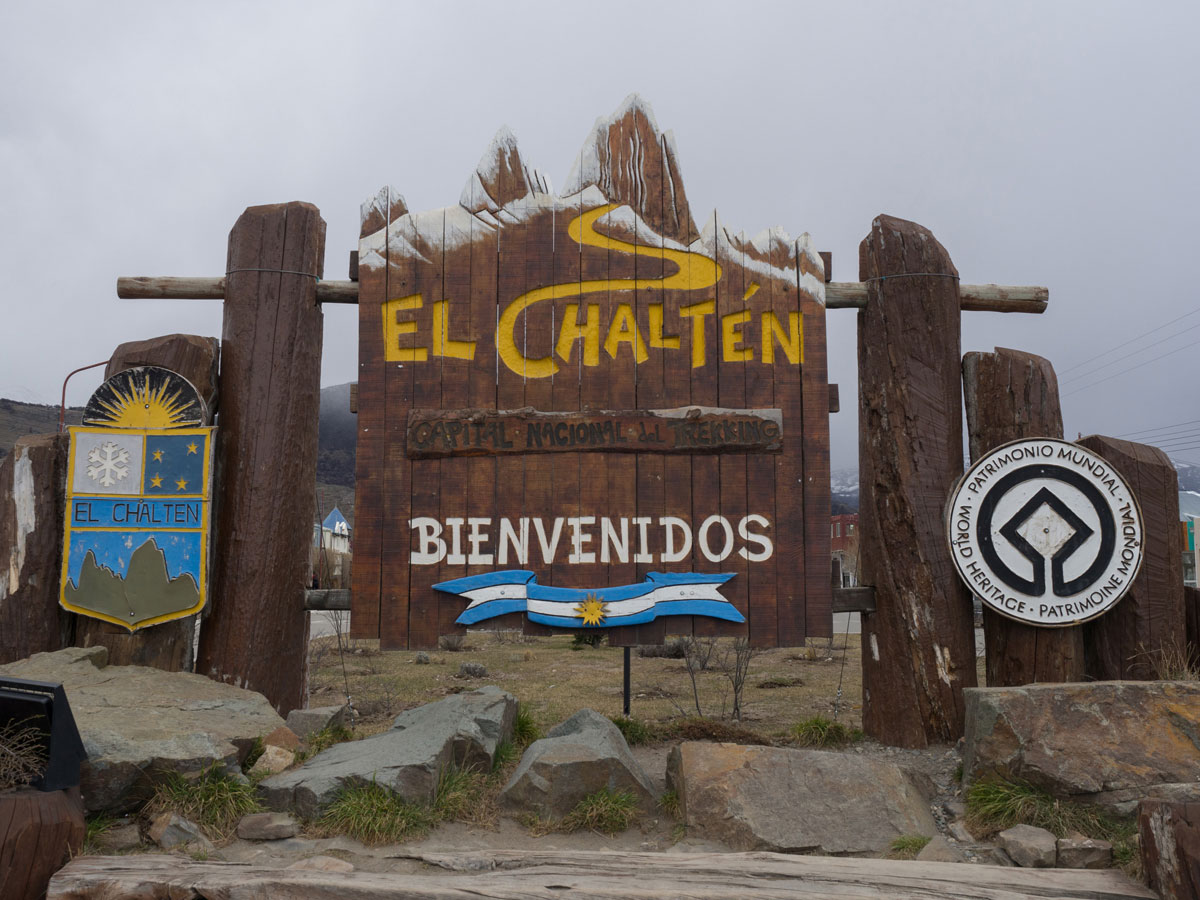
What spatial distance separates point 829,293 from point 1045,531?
2.07 m

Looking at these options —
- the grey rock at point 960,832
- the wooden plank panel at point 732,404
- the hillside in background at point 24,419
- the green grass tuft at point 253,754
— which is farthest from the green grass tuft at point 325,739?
the hillside in background at point 24,419

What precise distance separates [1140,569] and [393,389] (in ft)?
16.0

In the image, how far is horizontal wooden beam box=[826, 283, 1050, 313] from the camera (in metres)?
6.50

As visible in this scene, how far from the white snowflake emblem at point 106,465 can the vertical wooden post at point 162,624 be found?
52cm

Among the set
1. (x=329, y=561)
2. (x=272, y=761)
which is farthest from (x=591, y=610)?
(x=329, y=561)

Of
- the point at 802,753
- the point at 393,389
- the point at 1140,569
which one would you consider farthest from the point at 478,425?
the point at 1140,569

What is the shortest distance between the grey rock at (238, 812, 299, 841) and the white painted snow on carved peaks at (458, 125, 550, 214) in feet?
13.1

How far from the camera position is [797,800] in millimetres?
4988

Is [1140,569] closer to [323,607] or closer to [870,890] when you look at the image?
[870,890]

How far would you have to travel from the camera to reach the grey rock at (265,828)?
466 centimetres

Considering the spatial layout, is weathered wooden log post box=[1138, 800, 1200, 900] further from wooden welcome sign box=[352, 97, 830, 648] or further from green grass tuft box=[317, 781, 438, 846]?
green grass tuft box=[317, 781, 438, 846]

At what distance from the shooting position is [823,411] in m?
A: 6.38

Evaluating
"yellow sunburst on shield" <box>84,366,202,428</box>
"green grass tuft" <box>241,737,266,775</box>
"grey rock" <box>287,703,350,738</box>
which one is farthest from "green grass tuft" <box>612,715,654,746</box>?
"yellow sunburst on shield" <box>84,366,202,428</box>

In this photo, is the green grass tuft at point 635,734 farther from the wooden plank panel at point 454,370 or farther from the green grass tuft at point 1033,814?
the green grass tuft at point 1033,814
